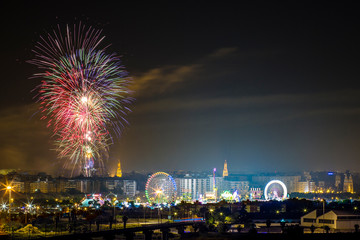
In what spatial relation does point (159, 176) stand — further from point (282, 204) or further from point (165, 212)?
point (282, 204)

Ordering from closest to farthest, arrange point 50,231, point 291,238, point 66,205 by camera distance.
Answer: point 291,238
point 50,231
point 66,205

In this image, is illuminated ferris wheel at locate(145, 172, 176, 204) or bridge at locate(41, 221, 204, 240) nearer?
bridge at locate(41, 221, 204, 240)

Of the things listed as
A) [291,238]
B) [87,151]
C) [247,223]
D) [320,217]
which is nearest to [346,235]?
[291,238]

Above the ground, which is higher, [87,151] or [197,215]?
[87,151]

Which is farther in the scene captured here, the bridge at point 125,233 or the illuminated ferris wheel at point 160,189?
the illuminated ferris wheel at point 160,189

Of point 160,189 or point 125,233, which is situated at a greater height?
point 160,189

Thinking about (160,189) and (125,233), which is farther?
(160,189)

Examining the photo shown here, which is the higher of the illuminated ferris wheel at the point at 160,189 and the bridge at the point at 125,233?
the illuminated ferris wheel at the point at 160,189

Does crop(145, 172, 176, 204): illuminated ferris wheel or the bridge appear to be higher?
crop(145, 172, 176, 204): illuminated ferris wheel
